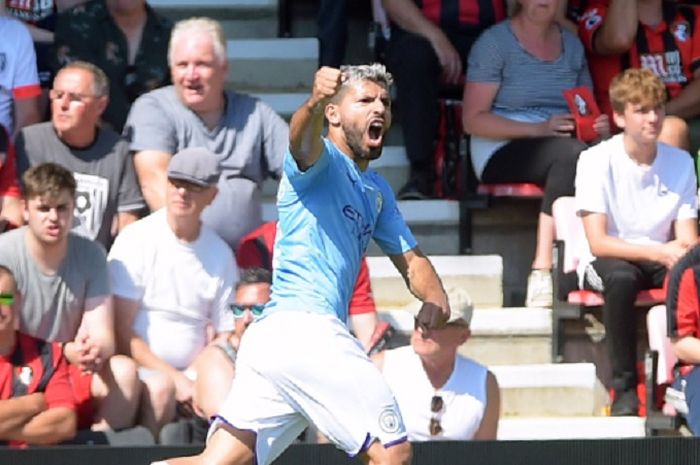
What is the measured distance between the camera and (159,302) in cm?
768

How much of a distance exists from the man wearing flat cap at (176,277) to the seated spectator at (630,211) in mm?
1630

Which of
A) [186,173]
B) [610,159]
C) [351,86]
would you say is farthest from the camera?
[610,159]

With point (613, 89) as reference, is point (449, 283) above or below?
below

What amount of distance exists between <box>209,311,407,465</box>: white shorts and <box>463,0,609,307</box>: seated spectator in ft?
9.83

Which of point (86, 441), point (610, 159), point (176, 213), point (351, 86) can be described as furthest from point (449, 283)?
point (351, 86)

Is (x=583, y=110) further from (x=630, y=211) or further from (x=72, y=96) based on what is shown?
(x=72, y=96)

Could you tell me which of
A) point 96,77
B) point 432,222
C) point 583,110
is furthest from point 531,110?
point 96,77

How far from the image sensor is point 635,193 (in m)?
8.38

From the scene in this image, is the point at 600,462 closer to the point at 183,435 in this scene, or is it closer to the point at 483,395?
the point at 483,395

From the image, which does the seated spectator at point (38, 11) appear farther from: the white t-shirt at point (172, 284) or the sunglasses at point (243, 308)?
the sunglasses at point (243, 308)

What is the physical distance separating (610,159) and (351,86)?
2.88 meters

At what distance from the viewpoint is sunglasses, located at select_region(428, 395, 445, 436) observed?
740 centimetres

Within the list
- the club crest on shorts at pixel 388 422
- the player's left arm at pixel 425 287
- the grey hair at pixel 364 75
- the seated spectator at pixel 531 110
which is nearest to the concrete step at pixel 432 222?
the seated spectator at pixel 531 110

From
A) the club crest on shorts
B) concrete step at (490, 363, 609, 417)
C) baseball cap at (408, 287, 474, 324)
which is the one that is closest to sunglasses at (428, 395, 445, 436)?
baseball cap at (408, 287, 474, 324)
